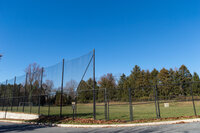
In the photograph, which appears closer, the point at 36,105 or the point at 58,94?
the point at 58,94

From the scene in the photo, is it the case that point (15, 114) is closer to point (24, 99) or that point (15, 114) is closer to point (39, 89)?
point (24, 99)

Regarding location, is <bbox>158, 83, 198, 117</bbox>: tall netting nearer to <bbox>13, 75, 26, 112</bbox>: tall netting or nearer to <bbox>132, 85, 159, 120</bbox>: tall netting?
<bbox>132, 85, 159, 120</bbox>: tall netting

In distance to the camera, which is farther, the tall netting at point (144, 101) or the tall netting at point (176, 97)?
the tall netting at point (176, 97)

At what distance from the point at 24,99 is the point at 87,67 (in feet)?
34.6

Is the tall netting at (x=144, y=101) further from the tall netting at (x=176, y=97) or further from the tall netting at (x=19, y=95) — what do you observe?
the tall netting at (x=19, y=95)

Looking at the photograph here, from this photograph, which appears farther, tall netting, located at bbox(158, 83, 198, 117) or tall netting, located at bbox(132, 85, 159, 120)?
tall netting, located at bbox(158, 83, 198, 117)

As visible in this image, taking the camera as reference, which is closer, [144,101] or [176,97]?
[176,97]

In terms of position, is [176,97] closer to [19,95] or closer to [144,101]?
[144,101]

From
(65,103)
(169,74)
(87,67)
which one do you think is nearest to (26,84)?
(65,103)

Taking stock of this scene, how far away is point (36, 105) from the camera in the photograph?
623 inches

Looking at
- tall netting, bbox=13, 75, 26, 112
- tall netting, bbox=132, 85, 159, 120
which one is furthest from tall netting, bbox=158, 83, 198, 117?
tall netting, bbox=13, 75, 26, 112

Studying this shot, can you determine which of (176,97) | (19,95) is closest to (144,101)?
(176,97)

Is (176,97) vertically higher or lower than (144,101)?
higher

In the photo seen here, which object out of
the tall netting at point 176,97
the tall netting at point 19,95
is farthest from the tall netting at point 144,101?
the tall netting at point 19,95
